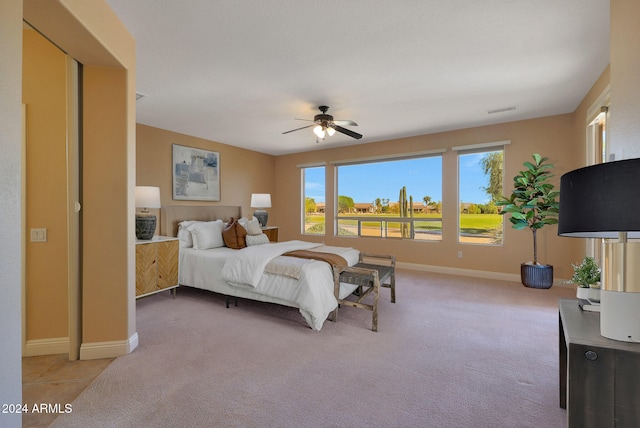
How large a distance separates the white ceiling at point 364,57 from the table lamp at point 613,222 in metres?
1.68

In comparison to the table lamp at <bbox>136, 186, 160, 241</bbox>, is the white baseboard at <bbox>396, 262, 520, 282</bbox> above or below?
below

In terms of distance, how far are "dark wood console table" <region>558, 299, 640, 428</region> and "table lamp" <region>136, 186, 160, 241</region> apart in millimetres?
3987

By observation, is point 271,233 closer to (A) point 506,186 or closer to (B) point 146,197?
(B) point 146,197

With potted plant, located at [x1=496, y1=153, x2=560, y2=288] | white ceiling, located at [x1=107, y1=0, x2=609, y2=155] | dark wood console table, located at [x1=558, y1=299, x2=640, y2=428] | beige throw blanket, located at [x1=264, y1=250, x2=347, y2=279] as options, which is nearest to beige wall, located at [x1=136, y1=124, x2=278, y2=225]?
white ceiling, located at [x1=107, y1=0, x2=609, y2=155]

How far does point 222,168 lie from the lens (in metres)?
5.91

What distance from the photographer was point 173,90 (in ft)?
11.2

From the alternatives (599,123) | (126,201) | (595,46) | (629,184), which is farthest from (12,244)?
(599,123)

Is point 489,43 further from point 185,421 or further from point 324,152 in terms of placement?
point 324,152

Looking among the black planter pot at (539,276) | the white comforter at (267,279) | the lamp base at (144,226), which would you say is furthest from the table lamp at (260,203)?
the black planter pot at (539,276)

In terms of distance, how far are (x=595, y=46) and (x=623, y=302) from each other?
8.63ft

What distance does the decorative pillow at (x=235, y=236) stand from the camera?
430cm

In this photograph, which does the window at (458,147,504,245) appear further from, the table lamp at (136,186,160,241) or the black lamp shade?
the table lamp at (136,186,160,241)

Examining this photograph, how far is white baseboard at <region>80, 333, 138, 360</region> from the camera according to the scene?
7.33 feet

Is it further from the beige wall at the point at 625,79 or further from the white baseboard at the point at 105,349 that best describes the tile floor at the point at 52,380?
the beige wall at the point at 625,79
